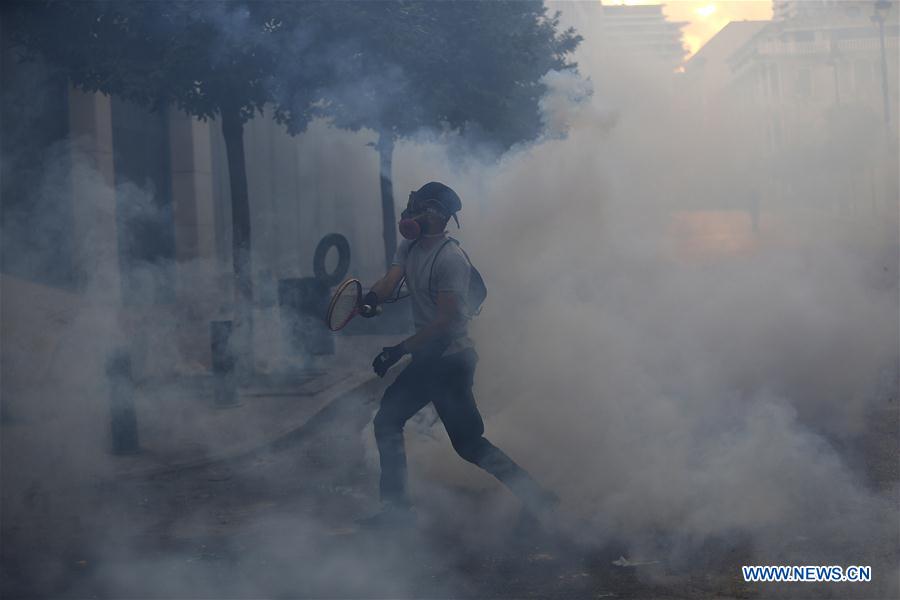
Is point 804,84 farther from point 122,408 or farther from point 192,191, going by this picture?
point 122,408

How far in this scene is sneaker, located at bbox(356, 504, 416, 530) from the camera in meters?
4.28

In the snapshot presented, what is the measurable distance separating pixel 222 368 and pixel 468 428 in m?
3.81

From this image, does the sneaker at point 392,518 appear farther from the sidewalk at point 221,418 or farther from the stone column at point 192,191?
the stone column at point 192,191

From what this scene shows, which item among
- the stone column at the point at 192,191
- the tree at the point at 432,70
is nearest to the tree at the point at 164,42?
the tree at the point at 432,70

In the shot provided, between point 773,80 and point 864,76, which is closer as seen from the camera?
point 773,80

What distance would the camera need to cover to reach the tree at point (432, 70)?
8.72m

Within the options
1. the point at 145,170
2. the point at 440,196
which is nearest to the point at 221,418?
the point at 440,196

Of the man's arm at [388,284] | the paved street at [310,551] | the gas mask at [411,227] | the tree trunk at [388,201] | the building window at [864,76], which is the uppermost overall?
the building window at [864,76]

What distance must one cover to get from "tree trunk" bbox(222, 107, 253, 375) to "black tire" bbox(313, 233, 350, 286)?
0.65 metres

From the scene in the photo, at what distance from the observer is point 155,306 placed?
21.7 feet

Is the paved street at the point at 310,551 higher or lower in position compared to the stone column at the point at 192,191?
lower

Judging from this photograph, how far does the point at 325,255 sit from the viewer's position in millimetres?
9242

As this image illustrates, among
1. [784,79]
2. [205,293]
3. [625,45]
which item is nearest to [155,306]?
[205,293]

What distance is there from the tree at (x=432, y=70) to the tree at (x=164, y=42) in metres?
0.57
